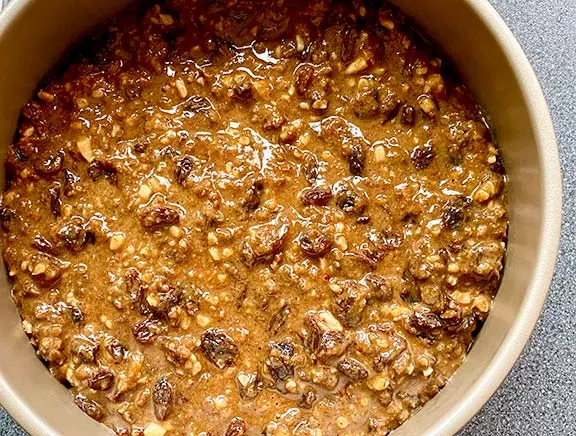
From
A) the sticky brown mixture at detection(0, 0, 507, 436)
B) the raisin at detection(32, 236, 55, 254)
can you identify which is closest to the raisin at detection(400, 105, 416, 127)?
the sticky brown mixture at detection(0, 0, 507, 436)

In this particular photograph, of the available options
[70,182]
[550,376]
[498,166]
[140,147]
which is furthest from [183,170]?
[550,376]

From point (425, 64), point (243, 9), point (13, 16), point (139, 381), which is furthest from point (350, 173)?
point (13, 16)

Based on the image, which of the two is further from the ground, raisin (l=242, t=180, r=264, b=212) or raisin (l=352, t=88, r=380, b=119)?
raisin (l=352, t=88, r=380, b=119)

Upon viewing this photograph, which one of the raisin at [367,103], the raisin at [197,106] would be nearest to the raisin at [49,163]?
the raisin at [197,106]

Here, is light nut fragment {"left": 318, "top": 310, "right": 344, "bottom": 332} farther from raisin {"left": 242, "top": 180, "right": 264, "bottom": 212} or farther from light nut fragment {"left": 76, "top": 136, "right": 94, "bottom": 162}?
light nut fragment {"left": 76, "top": 136, "right": 94, "bottom": 162}

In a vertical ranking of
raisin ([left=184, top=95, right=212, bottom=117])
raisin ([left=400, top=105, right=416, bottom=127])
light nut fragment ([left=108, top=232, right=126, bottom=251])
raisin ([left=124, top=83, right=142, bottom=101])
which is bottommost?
light nut fragment ([left=108, top=232, right=126, bottom=251])

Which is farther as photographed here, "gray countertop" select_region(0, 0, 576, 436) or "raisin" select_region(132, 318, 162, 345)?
"gray countertop" select_region(0, 0, 576, 436)

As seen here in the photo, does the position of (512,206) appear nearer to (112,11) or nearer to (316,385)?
(316,385)
